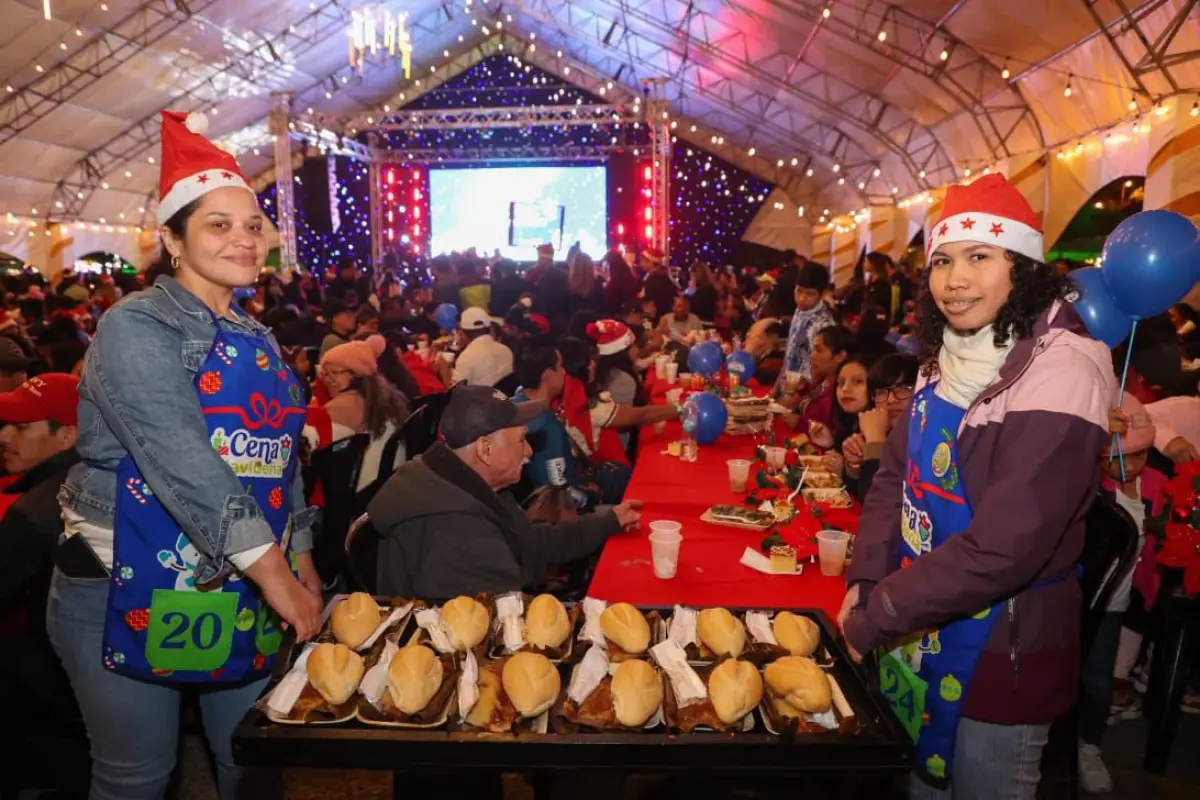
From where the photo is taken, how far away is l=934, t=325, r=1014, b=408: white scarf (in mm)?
1623

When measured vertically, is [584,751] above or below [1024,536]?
below

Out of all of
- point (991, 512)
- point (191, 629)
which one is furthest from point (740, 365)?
point (191, 629)

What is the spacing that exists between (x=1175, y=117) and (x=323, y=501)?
785 cm

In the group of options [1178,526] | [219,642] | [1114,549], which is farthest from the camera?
[1178,526]

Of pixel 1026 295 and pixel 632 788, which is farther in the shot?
pixel 632 788

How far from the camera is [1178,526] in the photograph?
2.77 m

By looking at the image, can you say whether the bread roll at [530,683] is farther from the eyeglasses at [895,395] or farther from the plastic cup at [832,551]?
the eyeglasses at [895,395]

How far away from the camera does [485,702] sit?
1.50 metres

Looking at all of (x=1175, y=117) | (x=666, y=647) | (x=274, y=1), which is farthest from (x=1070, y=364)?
(x=274, y=1)

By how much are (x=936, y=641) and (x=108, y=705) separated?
5.49 ft

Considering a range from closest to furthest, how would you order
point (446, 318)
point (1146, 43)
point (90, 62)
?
1. point (1146, 43)
2. point (446, 318)
3. point (90, 62)

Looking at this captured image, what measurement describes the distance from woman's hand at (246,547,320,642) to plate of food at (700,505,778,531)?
5.70 ft

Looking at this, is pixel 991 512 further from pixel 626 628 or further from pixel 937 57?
pixel 937 57

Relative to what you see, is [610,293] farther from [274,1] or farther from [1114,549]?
[274,1]
